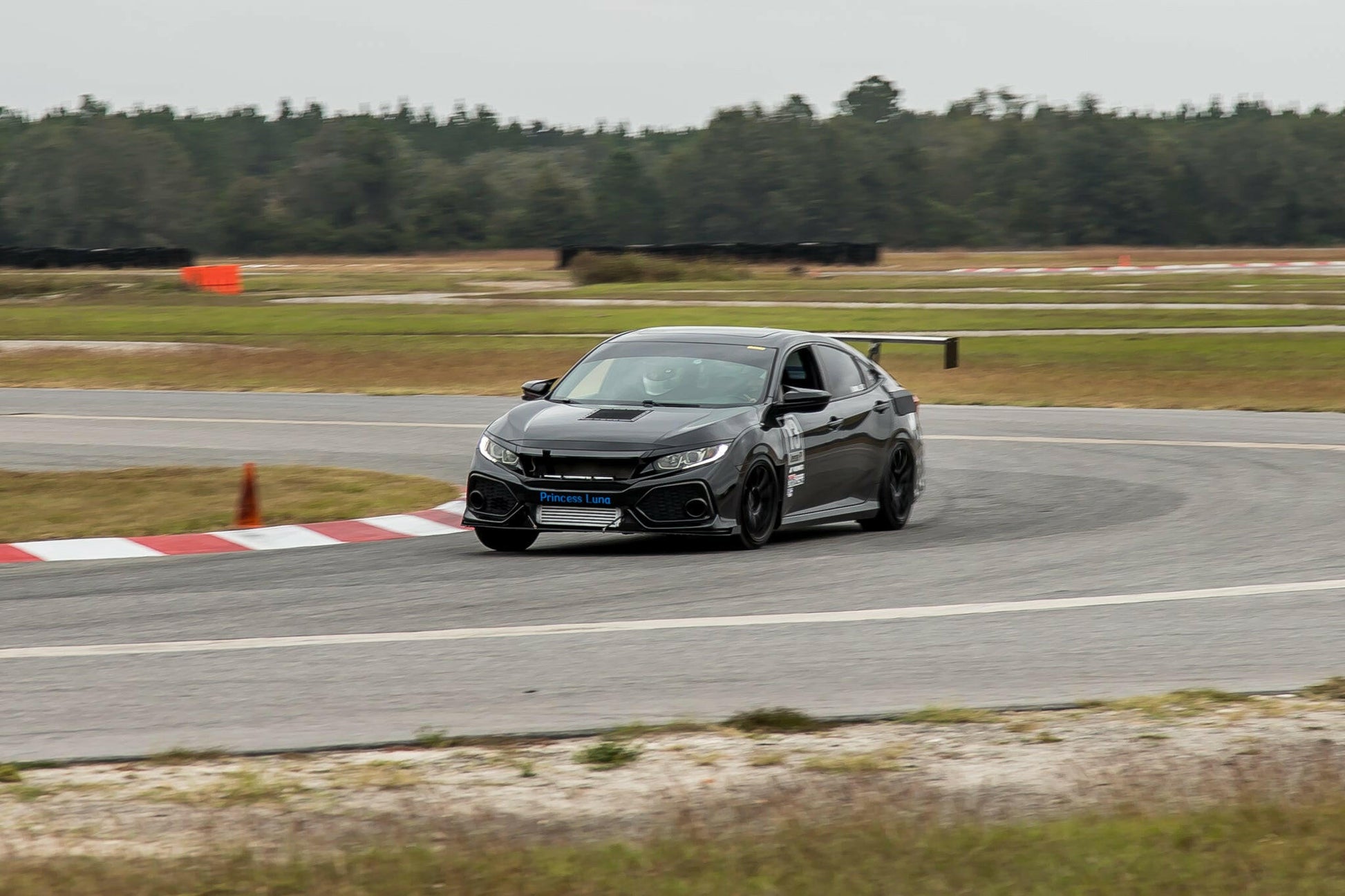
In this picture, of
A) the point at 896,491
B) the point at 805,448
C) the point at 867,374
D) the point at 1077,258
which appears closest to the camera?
the point at 805,448

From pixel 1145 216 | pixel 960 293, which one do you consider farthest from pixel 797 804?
pixel 1145 216

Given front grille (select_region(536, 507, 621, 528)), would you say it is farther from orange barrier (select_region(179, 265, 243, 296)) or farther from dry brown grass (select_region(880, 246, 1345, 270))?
dry brown grass (select_region(880, 246, 1345, 270))

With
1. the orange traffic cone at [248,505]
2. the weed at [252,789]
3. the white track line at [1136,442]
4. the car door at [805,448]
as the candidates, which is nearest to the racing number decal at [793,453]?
the car door at [805,448]

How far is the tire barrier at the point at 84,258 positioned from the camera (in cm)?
6244

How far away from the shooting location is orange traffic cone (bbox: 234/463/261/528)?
12792 millimetres

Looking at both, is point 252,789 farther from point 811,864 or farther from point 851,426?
point 851,426

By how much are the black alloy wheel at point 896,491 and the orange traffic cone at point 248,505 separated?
4.24m

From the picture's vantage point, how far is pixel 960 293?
48.4 metres

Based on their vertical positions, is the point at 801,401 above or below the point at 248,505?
above

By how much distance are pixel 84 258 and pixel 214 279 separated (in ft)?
33.6

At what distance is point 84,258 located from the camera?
206ft

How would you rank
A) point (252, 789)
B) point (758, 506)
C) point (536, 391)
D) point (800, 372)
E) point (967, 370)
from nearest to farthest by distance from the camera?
1. point (252, 789)
2. point (758, 506)
3. point (536, 391)
4. point (800, 372)
5. point (967, 370)

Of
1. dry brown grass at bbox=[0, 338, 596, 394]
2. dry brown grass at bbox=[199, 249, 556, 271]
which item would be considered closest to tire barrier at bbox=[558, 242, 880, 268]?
dry brown grass at bbox=[199, 249, 556, 271]

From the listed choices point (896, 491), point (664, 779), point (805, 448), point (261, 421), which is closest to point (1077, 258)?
point (261, 421)
